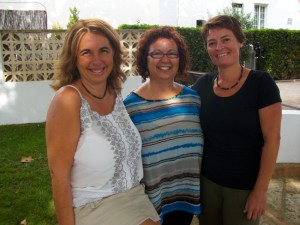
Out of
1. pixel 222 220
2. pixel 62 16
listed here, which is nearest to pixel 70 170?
pixel 222 220

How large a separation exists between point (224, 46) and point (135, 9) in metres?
11.6

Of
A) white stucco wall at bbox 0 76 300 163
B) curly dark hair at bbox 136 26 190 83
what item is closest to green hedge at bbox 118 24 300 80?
white stucco wall at bbox 0 76 300 163

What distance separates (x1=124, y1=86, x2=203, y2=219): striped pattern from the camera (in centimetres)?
234

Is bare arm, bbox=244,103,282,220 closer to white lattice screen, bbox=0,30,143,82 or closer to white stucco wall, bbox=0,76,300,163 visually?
white lattice screen, bbox=0,30,143,82

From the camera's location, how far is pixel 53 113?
5.77ft

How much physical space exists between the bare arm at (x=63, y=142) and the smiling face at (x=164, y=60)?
813 mm

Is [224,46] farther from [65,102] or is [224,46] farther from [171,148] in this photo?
[65,102]

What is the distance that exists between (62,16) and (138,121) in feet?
35.8

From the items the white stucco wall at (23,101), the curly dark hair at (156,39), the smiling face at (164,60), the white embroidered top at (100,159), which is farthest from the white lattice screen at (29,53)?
the white embroidered top at (100,159)

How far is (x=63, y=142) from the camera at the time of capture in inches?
68.7

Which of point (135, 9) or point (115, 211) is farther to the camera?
point (135, 9)

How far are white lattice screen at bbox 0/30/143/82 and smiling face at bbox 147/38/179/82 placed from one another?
4.64 m

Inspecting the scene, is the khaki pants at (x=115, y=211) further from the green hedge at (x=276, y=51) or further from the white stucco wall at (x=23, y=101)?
the green hedge at (x=276, y=51)

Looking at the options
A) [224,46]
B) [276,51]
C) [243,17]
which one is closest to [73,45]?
[224,46]
